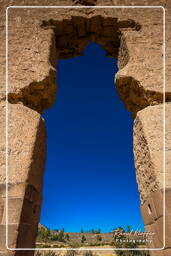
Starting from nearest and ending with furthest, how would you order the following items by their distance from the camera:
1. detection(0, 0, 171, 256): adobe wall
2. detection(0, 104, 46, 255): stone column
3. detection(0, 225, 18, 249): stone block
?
detection(0, 225, 18, 249): stone block, detection(0, 104, 46, 255): stone column, detection(0, 0, 171, 256): adobe wall

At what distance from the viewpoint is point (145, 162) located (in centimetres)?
308

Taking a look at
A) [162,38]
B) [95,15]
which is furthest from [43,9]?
[162,38]

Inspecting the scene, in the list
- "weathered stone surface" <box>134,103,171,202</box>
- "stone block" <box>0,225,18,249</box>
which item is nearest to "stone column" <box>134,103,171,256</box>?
"weathered stone surface" <box>134,103,171,202</box>

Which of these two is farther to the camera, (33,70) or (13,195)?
(33,70)

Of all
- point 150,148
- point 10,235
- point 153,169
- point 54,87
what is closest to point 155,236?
point 153,169

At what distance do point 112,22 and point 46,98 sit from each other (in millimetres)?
1853

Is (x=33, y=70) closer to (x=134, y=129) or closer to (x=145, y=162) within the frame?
(x=134, y=129)

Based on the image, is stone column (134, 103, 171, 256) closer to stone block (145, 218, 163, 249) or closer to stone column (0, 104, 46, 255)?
stone block (145, 218, 163, 249)

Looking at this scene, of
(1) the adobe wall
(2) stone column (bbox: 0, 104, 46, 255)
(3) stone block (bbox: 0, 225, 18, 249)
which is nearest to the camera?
(3) stone block (bbox: 0, 225, 18, 249)

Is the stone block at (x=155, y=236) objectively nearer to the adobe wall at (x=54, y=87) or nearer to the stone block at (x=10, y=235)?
the adobe wall at (x=54, y=87)

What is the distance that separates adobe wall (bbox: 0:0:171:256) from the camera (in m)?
2.67

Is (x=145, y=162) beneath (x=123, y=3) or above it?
beneath

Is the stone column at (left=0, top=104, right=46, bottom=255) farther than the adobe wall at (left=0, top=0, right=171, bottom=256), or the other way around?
the adobe wall at (left=0, top=0, right=171, bottom=256)

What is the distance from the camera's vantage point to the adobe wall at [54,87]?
8.76ft
